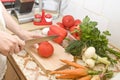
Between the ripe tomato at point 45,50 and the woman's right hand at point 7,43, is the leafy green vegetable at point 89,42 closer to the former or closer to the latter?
the ripe tomato at point 45,50

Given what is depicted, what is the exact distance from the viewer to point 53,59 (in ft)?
2.86

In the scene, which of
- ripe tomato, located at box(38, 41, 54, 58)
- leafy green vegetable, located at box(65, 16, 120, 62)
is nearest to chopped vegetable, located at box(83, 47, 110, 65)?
leafy green vegetable, located at box(65, 16, 120, 62)

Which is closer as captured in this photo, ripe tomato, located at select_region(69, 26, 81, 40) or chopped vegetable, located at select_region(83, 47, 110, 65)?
chopped vegetable, located at select_region(83, 47, 110, 65)

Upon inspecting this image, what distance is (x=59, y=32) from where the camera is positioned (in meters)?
0.99

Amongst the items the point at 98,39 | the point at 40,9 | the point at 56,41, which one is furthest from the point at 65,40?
the point at 40,9

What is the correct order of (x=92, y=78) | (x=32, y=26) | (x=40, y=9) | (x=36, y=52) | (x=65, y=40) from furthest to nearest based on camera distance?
(x=40, y=9), (x=32, y=26), (x=65, y=40), (x=36, y=52), (x=92, y=78)

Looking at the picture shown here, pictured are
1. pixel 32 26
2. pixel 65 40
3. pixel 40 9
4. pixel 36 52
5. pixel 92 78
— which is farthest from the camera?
pixel 40 9

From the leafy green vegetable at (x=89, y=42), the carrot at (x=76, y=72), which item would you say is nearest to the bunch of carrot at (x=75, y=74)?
the carrot at (x=76, y=72)

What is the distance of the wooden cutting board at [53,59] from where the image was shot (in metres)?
0.83

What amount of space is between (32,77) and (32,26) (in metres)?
0.43

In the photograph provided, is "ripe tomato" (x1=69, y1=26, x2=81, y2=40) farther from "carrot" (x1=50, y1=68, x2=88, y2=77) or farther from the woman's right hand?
the woman's right hand

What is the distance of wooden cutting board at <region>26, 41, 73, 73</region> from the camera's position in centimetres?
83

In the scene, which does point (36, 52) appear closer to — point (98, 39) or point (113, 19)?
point (98, 39)

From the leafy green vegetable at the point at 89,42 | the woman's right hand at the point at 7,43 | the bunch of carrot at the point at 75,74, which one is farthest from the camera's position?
the leafy green vegetable at the point at 89,42
